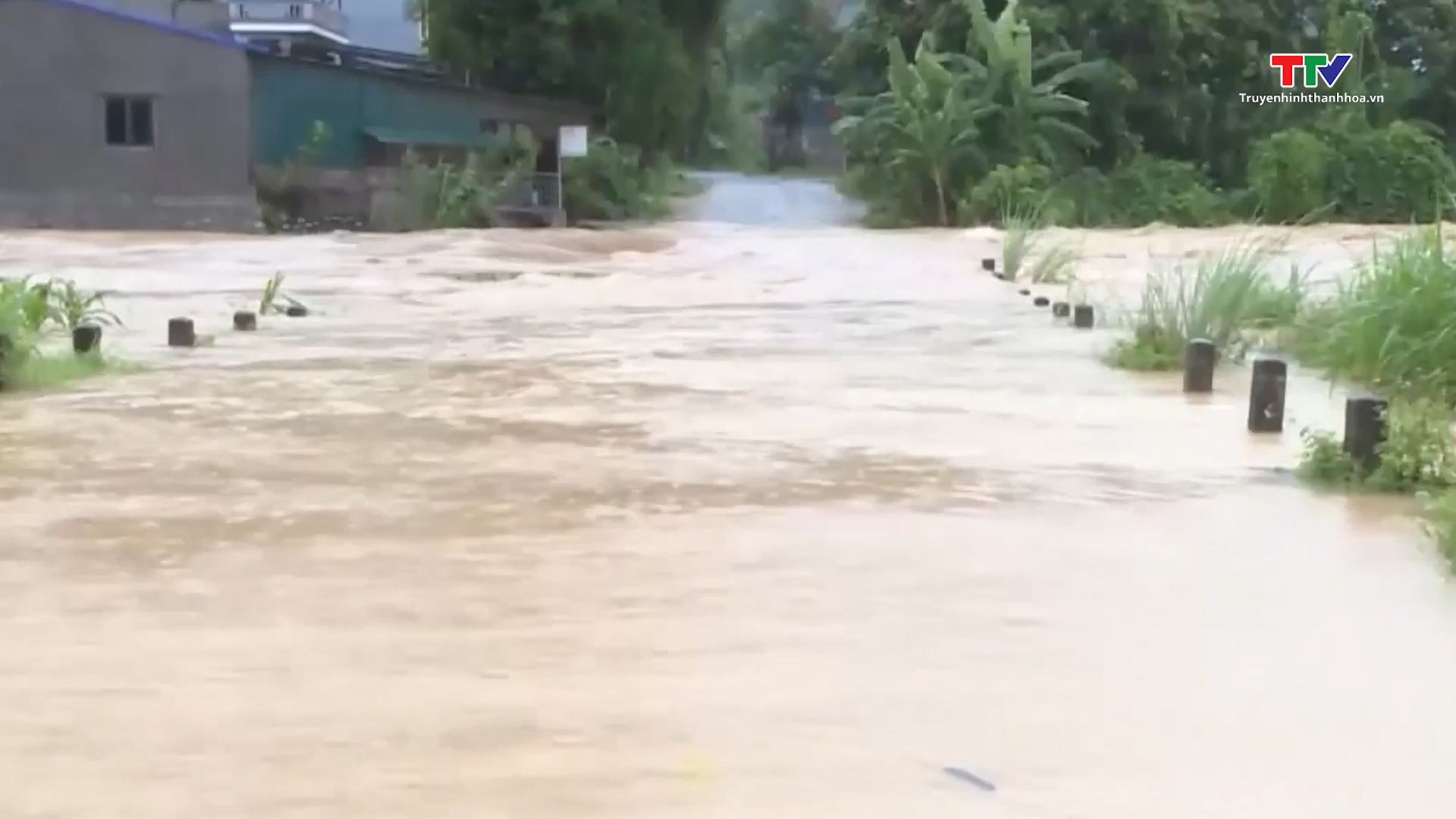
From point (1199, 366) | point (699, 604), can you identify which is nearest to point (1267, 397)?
point (1199, 366)

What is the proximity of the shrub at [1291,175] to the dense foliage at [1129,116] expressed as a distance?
33 mm

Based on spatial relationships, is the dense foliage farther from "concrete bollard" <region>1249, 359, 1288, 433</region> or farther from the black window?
"concrete bollard" <region>1249, 359, 1288, 433</region>

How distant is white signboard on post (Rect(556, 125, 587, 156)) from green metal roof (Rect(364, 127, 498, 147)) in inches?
47.0

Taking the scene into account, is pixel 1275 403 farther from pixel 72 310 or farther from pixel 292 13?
pixel 292 13

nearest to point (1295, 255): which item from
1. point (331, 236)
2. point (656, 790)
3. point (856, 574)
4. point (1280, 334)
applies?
point (1280, 334)

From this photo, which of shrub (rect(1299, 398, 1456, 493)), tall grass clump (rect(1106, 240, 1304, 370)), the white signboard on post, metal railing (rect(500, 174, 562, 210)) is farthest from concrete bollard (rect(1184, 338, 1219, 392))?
metal railing (rect(500, 174, 562, 210))

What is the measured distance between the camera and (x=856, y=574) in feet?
19.3

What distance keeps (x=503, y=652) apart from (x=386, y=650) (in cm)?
31

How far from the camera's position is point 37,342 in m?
12.1

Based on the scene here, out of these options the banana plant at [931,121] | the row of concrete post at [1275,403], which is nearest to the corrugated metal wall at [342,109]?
the banana plant at [931,121]

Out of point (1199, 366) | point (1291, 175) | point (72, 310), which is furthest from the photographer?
point (1291, 175)

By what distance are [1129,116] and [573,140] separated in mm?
10245

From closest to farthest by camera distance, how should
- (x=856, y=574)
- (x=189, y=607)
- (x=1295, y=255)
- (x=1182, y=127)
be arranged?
(x=189, y=607) → (x=856, y=574) → (x=1295, y=255) → (x=1182, y=127)

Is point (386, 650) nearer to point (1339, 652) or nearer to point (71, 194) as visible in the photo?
point (1339, 652)
